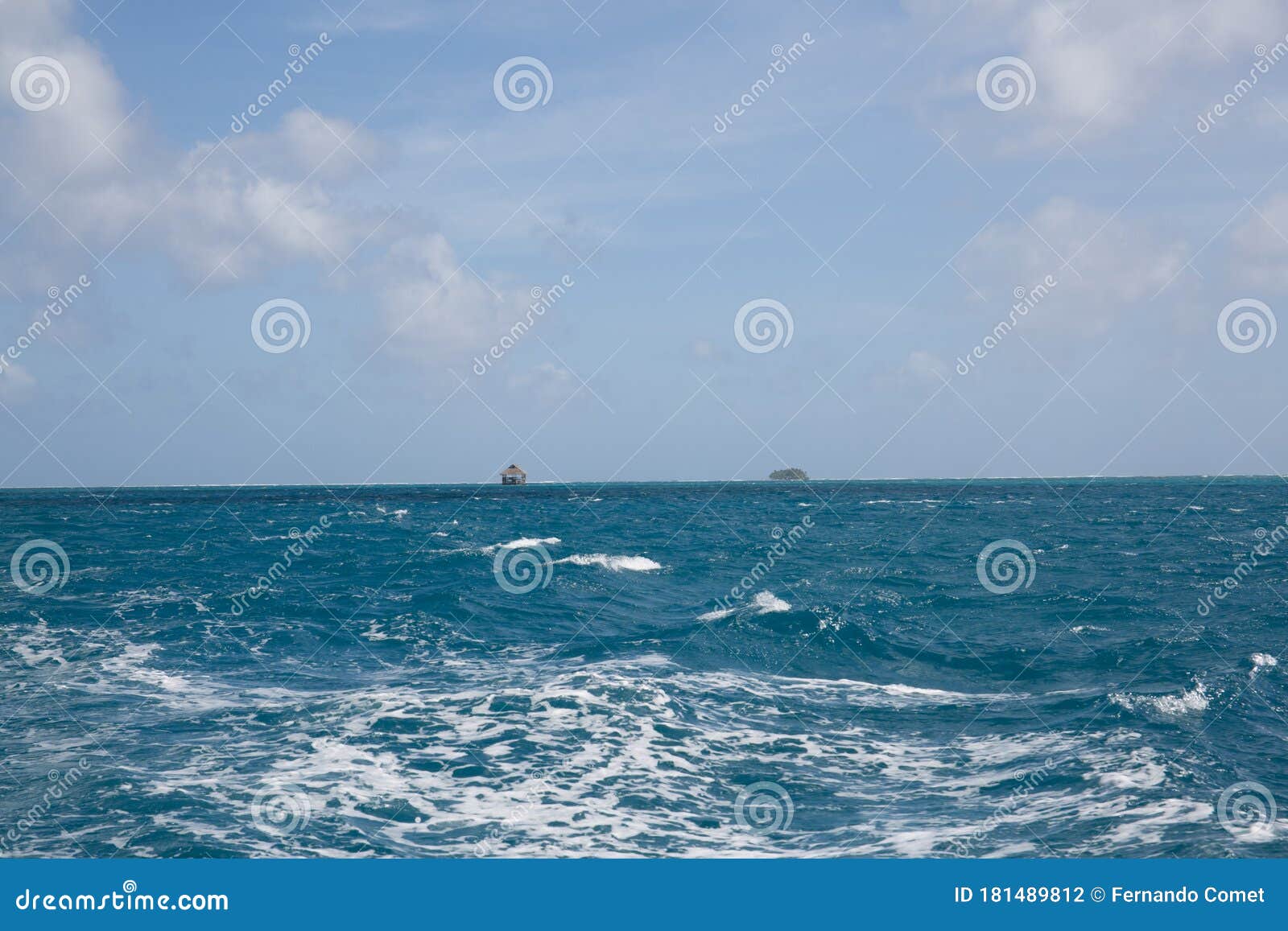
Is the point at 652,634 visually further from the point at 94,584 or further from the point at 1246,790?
the point at 94,584

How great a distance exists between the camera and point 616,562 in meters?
35.3

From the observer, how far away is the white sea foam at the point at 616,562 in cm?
3391

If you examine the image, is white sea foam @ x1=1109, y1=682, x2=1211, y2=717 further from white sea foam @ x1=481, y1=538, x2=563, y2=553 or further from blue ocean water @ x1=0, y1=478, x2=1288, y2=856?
white sea foam @ x1=481, y1=538, x2=563, y2=553

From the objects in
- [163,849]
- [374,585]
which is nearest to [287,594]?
[374,585]

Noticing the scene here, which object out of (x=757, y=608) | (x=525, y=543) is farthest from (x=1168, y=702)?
(x=525, y=543)

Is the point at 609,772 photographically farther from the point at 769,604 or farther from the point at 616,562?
the point at 616,562

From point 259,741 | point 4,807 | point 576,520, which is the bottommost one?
point 4,807

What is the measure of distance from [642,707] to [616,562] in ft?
62.3

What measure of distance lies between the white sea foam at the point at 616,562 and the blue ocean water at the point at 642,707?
0.82 feet

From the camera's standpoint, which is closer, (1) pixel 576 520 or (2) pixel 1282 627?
(2) pixel 1282 627

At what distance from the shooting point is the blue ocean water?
1126cm

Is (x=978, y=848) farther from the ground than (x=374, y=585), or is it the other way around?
(x=374, y=585)

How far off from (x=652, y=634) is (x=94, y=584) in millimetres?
18152

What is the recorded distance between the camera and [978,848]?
34.5ft
